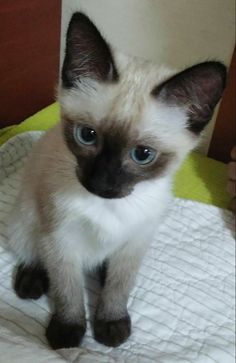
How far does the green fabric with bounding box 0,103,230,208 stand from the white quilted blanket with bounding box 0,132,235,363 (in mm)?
55

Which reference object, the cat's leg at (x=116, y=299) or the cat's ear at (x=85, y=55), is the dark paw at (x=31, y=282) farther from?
the cat's ear at (x=85, y=55)

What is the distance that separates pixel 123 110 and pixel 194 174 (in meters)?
0.91

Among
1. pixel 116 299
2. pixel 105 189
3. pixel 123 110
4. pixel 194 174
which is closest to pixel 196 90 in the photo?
pixel 123 110

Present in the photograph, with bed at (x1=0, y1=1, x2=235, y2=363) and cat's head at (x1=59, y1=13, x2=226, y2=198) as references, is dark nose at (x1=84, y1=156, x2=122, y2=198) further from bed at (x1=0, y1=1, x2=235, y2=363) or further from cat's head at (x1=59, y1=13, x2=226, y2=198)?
bed at (x1=0, y1=1, x2=235, y2=363)

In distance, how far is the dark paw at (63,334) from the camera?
1198 mm

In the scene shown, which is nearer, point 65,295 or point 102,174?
point 102,174

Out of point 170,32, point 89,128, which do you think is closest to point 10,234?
point 89,128

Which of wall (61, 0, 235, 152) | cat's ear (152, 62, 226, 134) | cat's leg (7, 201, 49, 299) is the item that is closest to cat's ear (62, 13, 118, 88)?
cat's ear (152, 62, 226, 134)

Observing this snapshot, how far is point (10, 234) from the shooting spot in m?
1.34

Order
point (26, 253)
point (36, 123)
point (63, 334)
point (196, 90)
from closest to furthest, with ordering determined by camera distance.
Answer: point (196, 90) < point (63, 334) < point (26, 253) < point (36, 123)

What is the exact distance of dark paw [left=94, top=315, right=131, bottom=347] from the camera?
4.06 ft

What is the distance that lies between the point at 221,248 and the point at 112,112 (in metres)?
0.76

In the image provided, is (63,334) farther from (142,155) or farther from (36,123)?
(36,123)

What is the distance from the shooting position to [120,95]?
39.0 inches
